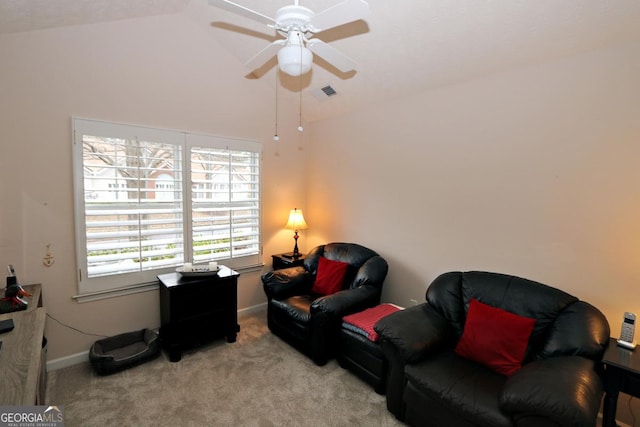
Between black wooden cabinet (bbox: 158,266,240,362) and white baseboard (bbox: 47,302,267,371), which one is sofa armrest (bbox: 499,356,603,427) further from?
white baseboard (bbox: 47,302,267,371)

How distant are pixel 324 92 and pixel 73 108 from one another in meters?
2.49

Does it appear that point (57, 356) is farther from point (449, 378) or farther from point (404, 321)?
point (449, 378)

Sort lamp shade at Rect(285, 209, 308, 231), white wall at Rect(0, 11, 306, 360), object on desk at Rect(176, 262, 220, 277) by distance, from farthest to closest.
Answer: lamp shade at Rect(285, 209, 308, 231), object on desk at Rect(176, 262, 220, 277), white wall at Rect(0, 11, 306, 360)

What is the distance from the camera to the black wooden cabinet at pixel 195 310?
2932mm

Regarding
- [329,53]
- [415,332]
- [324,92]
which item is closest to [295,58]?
[329,53]

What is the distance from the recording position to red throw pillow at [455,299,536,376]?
2.06 m

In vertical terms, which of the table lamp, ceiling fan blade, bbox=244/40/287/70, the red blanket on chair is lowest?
the red blanket on chair

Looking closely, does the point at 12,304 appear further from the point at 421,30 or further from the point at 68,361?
the point at 421,30

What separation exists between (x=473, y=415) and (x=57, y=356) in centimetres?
340

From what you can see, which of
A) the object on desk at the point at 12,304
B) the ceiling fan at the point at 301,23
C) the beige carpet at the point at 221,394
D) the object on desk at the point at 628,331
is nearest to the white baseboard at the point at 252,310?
the beige carpet at the point at 221,394

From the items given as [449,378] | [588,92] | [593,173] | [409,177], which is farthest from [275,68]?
[449,378]

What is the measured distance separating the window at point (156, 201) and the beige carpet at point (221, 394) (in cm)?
87

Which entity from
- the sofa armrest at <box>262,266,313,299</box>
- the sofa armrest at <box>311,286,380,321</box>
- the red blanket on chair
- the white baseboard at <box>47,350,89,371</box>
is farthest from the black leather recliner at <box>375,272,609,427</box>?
the white baseboard at <box>47,350,89,371</box>

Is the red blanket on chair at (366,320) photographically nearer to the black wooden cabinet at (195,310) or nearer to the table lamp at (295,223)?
the black wooden cabinet at (195,310)
